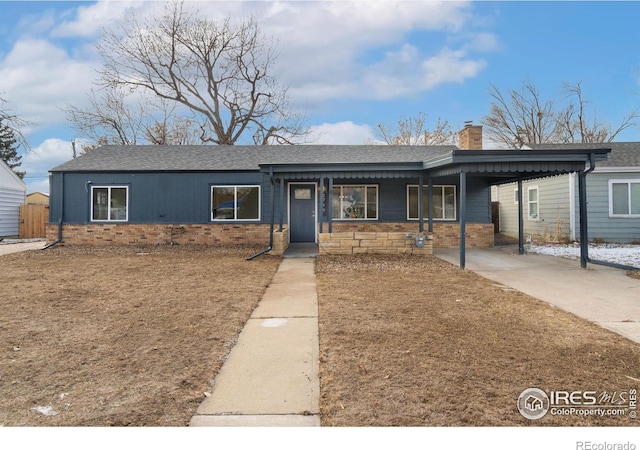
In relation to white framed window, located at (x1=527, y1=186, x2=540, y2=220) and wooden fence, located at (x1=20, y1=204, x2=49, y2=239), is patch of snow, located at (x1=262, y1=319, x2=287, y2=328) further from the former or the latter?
wooden fence, located at (x1=20, y1=204, x2=49, y2=239)

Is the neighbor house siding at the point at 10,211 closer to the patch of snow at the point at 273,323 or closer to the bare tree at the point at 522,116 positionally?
the patch of snow at the point at 273,323

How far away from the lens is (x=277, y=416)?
2.17 m

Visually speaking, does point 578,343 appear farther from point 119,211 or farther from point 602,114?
point 602,114

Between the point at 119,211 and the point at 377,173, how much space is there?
9.31 m

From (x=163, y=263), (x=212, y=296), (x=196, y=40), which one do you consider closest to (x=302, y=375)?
(x=212, y=296)

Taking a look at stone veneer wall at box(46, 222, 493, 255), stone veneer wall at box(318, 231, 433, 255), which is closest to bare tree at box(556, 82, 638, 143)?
stone veneer wall at box(46, 222, 493, 255)

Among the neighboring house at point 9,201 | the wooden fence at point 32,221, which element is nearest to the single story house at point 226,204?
the neighboring house at point 9,201

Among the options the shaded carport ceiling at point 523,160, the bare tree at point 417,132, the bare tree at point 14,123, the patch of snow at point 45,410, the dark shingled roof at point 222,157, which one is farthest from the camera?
the bare tree at point 417,132

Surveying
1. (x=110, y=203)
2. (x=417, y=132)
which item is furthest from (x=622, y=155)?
(x=110, y=203)

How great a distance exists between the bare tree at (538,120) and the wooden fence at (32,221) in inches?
1167

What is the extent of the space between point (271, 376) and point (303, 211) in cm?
1003

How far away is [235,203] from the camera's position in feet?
40.8

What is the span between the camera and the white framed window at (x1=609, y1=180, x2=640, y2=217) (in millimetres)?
12574

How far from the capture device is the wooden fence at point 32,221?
1688cm
